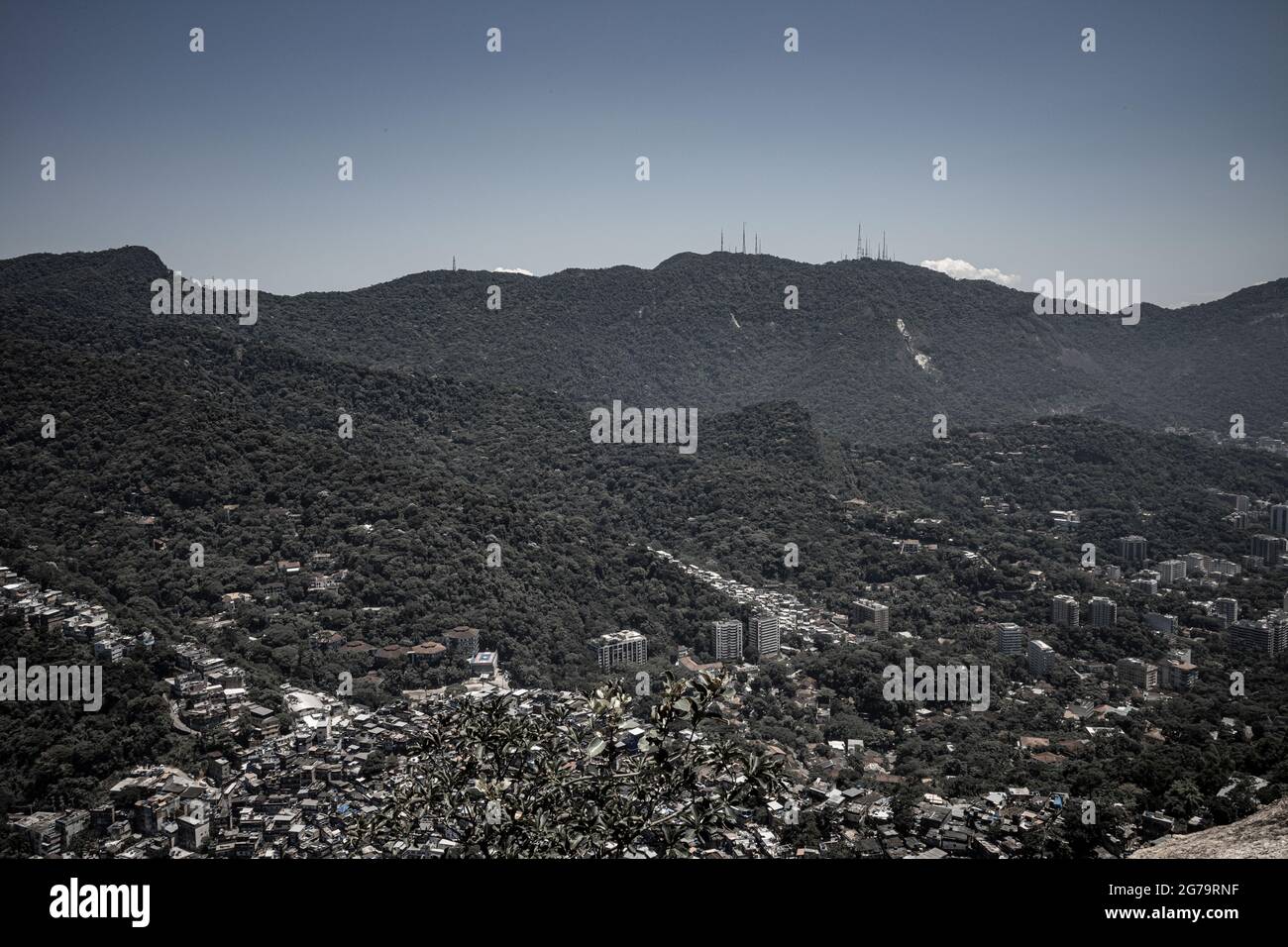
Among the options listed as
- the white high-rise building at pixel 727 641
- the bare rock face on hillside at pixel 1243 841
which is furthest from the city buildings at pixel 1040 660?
the bare rock face on hillside at pixel 1243 841

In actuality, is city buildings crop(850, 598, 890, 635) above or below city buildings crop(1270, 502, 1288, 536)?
below

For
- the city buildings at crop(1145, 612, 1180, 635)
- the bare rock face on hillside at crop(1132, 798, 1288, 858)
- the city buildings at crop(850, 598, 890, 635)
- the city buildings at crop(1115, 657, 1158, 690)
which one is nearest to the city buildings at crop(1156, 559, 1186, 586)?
the city buildings at crop(1145, 612, 1180, 635)

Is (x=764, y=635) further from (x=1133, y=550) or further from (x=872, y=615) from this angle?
(x=1133, y=550)

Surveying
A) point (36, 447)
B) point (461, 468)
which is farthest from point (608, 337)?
point (36, 447)

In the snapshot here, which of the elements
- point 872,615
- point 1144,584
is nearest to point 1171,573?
point 1144,584

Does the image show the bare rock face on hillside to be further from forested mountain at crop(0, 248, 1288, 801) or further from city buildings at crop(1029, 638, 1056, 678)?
city buildings at crop(1029, 638, 1056, 678)

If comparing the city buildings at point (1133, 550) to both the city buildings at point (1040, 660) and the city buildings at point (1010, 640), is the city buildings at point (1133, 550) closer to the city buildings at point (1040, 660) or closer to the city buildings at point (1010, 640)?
the city buildings at point (1010, 640)
